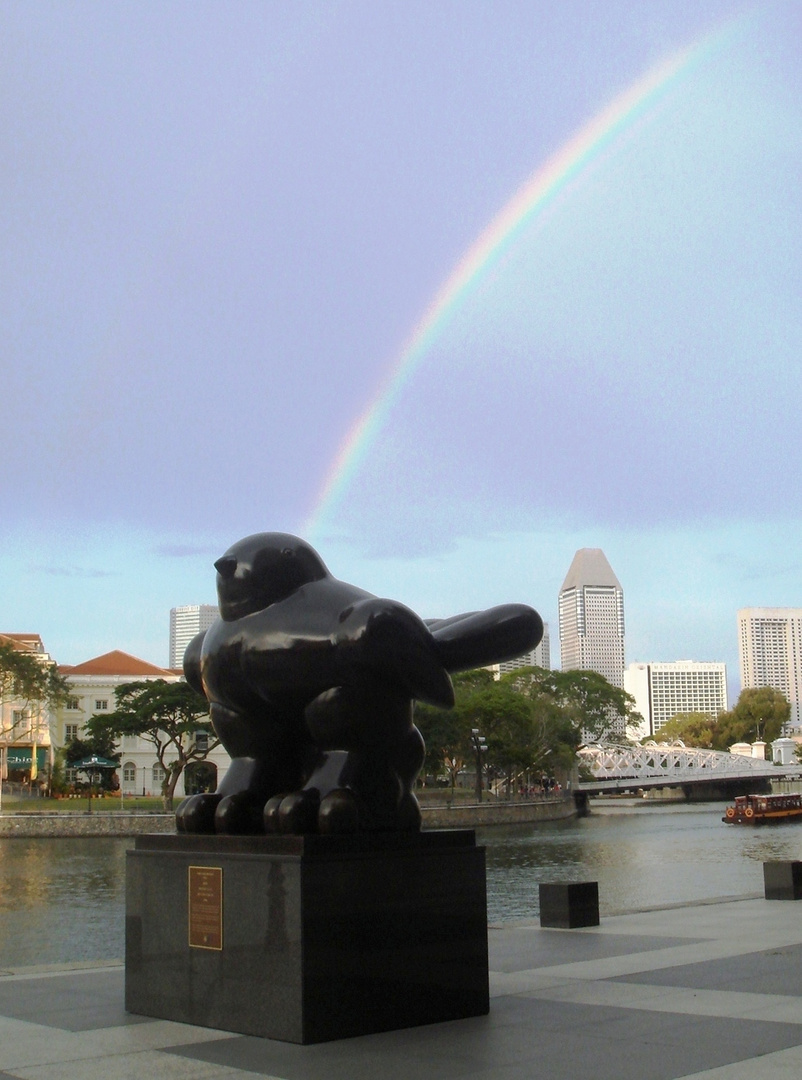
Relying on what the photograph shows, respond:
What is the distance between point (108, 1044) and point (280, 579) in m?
2.87

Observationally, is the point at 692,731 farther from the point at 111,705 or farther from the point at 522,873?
the point at 522,873

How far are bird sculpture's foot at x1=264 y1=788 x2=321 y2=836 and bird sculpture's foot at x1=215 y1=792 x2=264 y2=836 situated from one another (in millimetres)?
380

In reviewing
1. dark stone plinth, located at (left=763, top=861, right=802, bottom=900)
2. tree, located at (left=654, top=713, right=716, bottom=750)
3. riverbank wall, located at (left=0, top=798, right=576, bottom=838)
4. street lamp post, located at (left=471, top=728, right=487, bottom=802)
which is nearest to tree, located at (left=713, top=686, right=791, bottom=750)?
tree, located at (left=654, top=713, right=716, bottom=750)

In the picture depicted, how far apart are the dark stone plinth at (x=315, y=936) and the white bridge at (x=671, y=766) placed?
8150 centimetres

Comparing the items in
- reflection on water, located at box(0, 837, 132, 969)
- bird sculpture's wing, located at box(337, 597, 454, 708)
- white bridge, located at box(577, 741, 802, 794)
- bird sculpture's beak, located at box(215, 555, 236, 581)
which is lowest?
white bridge, located at box(577, 741, 802, 794)

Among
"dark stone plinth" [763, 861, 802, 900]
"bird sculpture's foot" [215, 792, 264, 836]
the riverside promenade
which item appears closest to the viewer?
the riverside promenade

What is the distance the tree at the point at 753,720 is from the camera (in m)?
125

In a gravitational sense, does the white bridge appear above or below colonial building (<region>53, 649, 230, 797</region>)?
below

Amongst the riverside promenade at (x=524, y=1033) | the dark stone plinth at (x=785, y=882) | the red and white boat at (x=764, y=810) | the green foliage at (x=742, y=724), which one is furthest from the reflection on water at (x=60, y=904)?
the green foliage at (x=742, y=724)

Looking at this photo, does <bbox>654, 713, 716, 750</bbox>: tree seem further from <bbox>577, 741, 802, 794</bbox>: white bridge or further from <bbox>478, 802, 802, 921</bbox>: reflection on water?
<bbox>478, 802, 802, 921</bbox>: reflection on water

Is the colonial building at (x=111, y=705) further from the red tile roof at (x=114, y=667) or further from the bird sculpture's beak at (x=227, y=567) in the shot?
the bird sculpture's beak at (x=227, y=567)

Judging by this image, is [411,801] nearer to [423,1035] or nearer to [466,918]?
[466,918]

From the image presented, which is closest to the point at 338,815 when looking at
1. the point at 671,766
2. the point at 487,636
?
the point at 487,636

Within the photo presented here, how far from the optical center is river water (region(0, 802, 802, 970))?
60.7 feet
